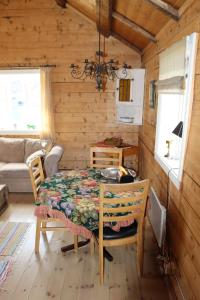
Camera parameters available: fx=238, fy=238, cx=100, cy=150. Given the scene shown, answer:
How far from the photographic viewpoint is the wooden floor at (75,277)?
2.02 m

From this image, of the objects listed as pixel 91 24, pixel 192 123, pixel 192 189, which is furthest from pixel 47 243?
pixel 91 24

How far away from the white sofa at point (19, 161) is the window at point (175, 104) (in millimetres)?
1759

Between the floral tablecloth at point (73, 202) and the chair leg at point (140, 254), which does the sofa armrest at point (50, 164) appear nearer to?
the floral tablecloth at point (73, 202)

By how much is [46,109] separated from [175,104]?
2.63m

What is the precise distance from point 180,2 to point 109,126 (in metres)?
2.92

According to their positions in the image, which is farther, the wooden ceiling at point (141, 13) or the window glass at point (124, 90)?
the window glass at point (124, 90)

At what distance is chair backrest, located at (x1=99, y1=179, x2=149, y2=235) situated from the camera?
1.82 meters

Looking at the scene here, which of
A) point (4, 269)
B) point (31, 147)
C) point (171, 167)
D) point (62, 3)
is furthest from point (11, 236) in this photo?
point (62, 3)

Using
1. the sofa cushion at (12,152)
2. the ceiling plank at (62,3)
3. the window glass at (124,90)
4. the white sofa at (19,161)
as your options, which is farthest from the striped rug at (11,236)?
the ceiling plank at (62,3)

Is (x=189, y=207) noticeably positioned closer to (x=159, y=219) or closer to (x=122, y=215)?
(x=122, y=215)

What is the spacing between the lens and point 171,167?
2.34 metres

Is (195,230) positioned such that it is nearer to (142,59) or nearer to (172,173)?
(172,173)

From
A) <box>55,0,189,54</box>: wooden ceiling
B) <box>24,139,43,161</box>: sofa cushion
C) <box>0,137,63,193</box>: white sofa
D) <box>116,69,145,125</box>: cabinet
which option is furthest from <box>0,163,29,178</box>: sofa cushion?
<box>55,0,189,54</box>: wooden ceiling

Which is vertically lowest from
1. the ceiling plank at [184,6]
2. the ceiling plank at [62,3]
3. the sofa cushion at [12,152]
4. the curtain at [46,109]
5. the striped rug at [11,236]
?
the striped rug at [11,236]
